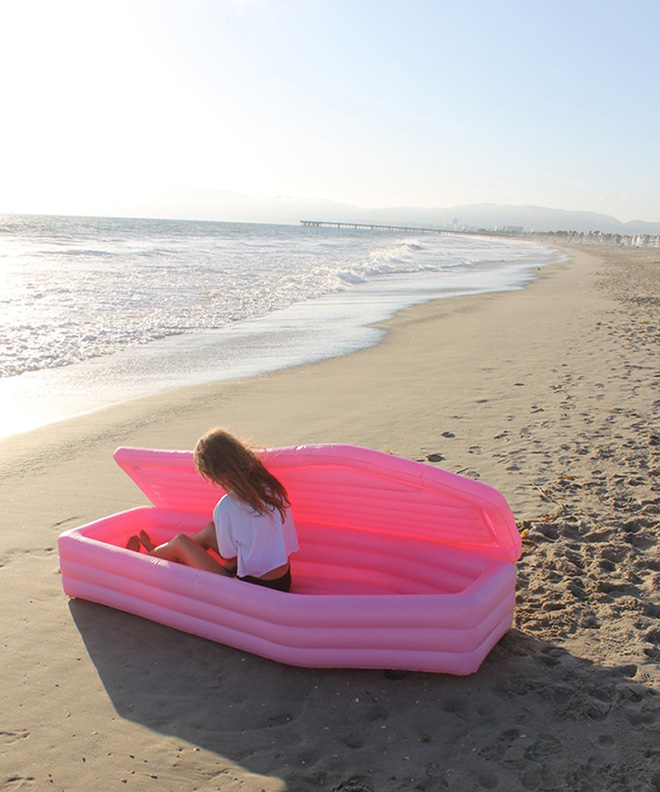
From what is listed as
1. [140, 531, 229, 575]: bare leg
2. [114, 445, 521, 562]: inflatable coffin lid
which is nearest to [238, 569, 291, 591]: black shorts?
[140, 531, 229, 575]: bare leg

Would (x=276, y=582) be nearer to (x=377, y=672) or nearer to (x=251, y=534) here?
(x=251, y=534)

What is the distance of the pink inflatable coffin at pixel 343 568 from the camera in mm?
3086

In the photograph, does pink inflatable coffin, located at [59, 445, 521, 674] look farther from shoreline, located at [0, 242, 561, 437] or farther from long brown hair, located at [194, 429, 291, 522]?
shoreline, located at [0, 242, 561, 437]

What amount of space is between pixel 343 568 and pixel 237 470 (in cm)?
101

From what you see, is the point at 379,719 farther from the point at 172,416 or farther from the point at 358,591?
the point at 172,416

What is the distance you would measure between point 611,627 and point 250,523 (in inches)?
71.4

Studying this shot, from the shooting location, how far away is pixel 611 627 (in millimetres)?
3408

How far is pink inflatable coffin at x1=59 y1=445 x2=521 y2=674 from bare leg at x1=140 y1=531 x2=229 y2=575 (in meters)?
0.12

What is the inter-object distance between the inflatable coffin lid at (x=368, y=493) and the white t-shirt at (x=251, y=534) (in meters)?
0.34

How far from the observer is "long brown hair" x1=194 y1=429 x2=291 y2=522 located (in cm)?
344

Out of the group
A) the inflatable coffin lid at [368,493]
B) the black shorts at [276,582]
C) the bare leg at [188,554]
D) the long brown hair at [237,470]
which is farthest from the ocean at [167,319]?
the black shorts at [276,582]

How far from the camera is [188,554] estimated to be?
11.8ft

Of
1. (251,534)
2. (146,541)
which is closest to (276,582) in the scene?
(251,534)

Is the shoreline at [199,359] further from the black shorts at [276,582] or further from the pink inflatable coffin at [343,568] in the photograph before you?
the black shorts at [276,582]
